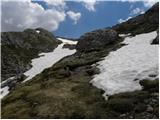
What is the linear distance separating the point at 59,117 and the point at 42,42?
420 ft

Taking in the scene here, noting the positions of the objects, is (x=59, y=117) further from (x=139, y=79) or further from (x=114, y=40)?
(x=114, y=40)

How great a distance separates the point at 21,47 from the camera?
141 m

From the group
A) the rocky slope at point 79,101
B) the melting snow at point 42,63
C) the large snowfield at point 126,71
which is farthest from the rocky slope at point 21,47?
the rocky slope at point 79,101

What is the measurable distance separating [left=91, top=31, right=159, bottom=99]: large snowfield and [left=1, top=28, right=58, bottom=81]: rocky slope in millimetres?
52120

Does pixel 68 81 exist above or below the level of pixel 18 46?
below

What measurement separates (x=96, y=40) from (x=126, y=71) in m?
34.4

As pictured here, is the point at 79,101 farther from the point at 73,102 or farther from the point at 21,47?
the point at 21,47

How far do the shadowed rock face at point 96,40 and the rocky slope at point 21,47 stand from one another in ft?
90.7

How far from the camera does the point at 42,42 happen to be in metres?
155

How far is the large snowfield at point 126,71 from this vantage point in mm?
34094

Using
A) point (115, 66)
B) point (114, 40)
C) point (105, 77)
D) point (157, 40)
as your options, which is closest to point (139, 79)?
point (105, 77)

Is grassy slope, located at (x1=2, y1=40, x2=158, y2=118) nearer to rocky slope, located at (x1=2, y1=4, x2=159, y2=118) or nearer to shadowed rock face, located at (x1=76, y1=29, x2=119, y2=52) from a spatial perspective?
rocky slope, located at (x1=2, y1=4, x2=159, y2=118)

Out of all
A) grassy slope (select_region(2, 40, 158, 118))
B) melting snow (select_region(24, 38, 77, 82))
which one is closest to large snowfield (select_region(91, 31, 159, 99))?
grassy slope (select_region(2, 40, 158, 118))

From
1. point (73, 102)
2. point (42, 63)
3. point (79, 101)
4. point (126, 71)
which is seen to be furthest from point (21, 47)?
point (73, 102)
